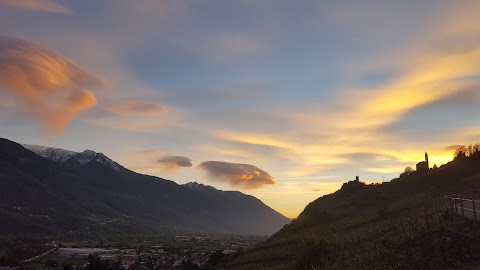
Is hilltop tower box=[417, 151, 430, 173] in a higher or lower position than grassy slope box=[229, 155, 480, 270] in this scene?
higher

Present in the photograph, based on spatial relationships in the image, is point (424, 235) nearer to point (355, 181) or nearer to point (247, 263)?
point (247, 263)

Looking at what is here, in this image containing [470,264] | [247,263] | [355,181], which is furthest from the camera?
[355,181]

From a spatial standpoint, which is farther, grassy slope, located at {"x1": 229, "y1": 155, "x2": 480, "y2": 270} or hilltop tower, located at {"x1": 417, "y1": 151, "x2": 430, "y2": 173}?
hilltop tower, located at {"x1": 417, "y1": 151, "x2": 430, "y2": 173}

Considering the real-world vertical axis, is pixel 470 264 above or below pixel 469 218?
below

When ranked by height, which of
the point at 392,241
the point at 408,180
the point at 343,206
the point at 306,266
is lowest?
the point at 306,266

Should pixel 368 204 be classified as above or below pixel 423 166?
below

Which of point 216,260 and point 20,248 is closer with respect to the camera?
point 216,260

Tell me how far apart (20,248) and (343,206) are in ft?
392

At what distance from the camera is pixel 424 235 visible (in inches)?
1347

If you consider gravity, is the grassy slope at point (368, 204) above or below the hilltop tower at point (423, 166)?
below

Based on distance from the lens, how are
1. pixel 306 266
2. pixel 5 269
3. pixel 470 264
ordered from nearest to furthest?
pixel 470 264
pixel 306 266
pixel 5 269

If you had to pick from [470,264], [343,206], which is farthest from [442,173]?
[470,264]

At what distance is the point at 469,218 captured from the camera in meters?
33.7

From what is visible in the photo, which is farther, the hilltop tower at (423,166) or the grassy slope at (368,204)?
the hilltop tower at (423,166)
